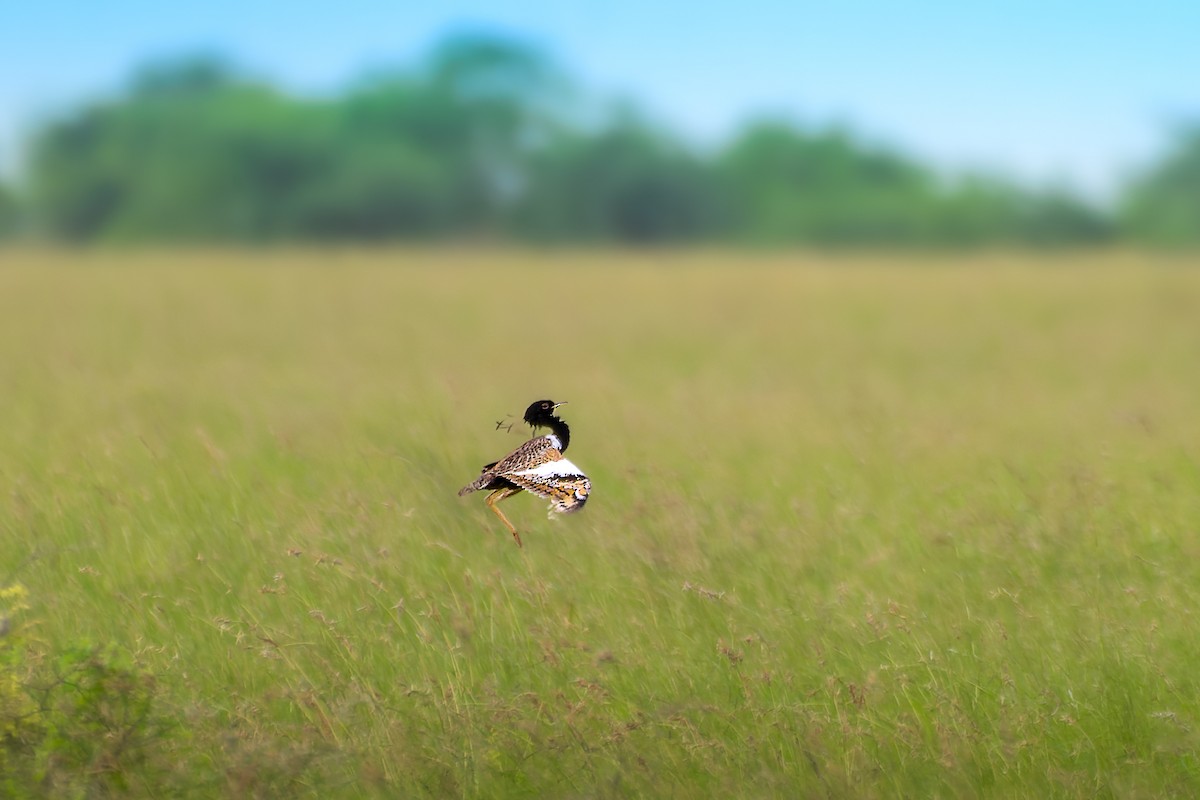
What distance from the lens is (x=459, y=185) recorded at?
35656 mm

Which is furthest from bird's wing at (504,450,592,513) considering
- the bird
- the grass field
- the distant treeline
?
the distant treeline

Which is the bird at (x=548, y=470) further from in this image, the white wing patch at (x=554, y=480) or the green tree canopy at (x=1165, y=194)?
the green tree canopy at (x=1165, y=194)

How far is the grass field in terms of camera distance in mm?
3883

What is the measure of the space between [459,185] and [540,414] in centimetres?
3266

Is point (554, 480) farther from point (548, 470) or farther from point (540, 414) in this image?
point (540, 414)

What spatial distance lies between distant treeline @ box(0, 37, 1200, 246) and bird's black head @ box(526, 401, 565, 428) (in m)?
30.5

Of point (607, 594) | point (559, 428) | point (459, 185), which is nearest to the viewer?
point (559, 428)

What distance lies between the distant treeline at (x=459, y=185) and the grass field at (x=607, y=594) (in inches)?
965

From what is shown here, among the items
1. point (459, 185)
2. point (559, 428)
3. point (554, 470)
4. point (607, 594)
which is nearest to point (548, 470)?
point (554, 470)

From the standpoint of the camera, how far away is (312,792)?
3760mm

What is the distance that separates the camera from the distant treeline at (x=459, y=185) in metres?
34.9

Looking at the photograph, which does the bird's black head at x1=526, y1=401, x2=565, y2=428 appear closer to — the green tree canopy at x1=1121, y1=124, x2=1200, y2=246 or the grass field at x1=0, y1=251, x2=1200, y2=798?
the grass field at x1=0, y1=251, x2=1200, y2=798

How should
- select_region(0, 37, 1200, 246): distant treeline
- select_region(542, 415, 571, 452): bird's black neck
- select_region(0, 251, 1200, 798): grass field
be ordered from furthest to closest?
1. select_region(0, 37, 1200, 246): distant treeline
2. select_region(0, 251, 1200, 798): grass field
3. select_region(542, 415, 571, 452): bird's black neck

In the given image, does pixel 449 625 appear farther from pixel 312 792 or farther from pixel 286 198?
pixel 286 198
